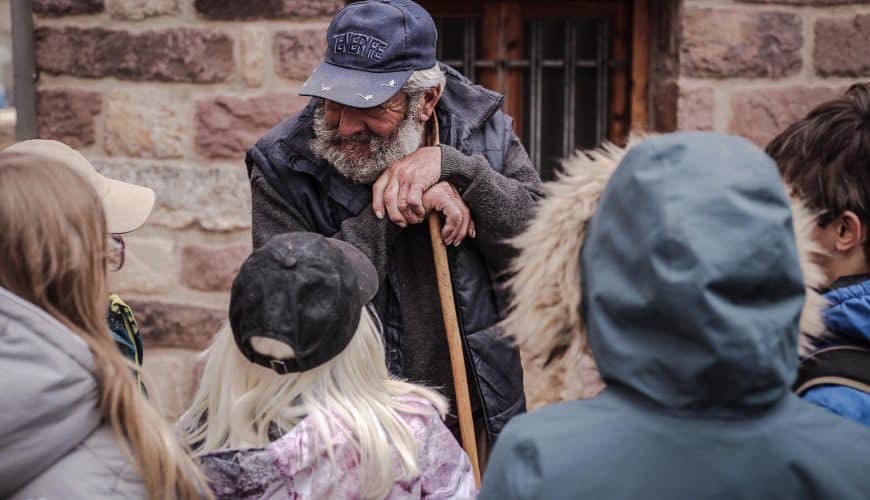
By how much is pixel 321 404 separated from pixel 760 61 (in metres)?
2.50

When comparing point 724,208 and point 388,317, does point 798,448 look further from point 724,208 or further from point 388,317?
point 388,317

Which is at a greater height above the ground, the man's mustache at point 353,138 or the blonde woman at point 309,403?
the man's mustache at point 353,138

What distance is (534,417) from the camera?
4.49 feet

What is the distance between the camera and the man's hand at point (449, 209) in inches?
99.1

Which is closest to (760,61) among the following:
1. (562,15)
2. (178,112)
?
(562,15)

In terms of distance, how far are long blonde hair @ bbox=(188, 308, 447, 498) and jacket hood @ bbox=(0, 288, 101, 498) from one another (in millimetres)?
311

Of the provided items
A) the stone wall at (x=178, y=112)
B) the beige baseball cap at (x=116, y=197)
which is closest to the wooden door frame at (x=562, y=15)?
the stone wall at (x=178, y=112)

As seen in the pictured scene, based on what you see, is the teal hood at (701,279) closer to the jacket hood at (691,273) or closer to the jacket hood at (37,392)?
the jacket hood at (691,273)

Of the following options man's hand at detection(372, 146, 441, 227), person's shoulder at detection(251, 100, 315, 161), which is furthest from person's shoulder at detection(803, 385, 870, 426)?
person's shoulder at detection(251, 100, 315, 161)

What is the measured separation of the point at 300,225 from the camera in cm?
261

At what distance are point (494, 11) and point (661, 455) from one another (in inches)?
117

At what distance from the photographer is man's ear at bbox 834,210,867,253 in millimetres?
1932

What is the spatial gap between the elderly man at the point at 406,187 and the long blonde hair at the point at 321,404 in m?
0.61

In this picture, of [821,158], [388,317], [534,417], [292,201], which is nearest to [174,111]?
[292,201]
